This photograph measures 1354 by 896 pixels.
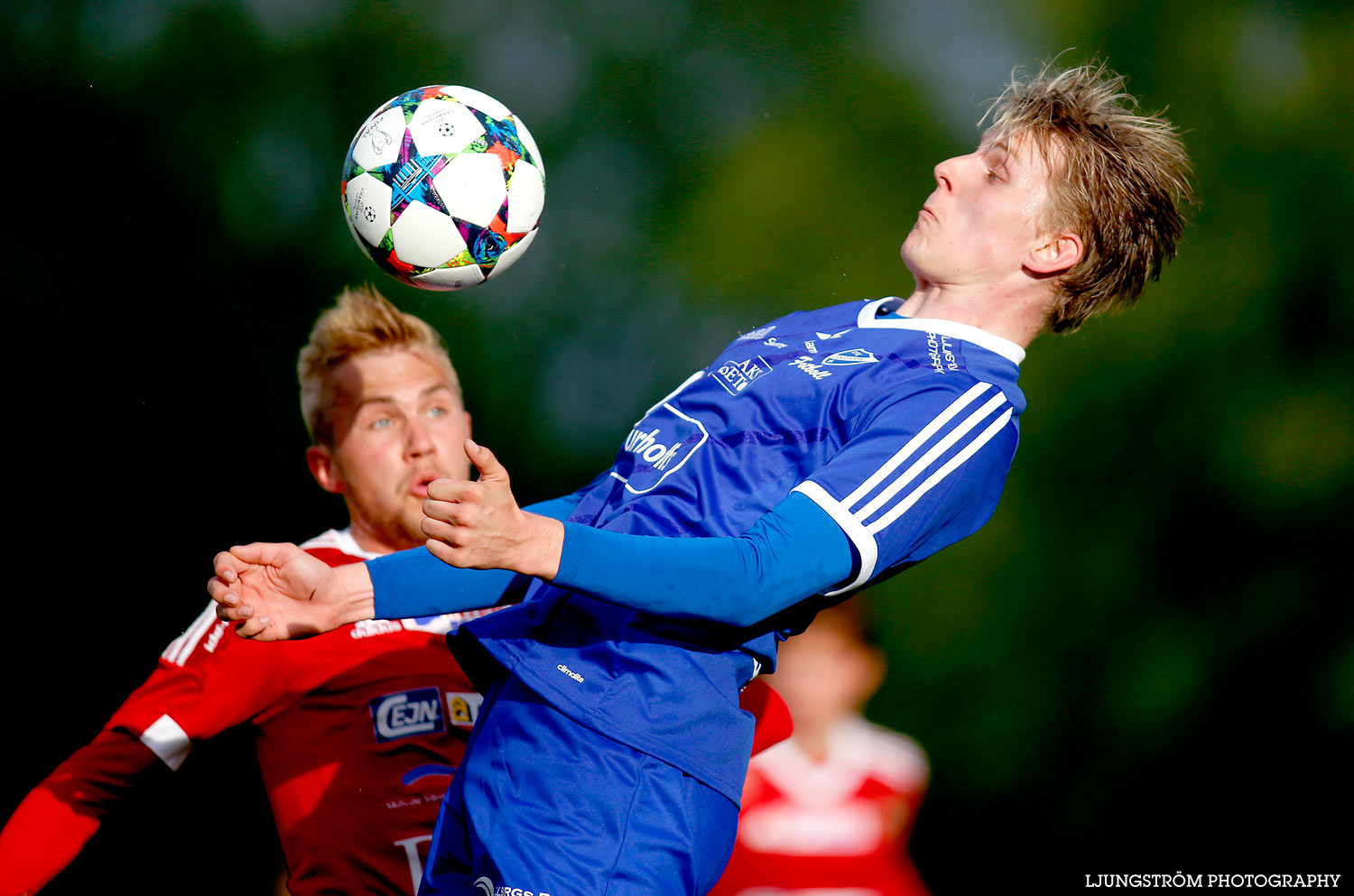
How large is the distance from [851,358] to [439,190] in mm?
936

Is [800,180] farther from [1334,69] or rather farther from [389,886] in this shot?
[389,886]

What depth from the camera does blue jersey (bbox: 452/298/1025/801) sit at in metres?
1.67

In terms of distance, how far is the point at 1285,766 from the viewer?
4777 mm

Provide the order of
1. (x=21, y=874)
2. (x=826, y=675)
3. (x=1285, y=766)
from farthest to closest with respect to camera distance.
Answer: (x=1285, y=766), (x=826, y=675), (x=21, y=874)

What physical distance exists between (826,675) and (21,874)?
8.08 ft

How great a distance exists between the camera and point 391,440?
3.17 meters

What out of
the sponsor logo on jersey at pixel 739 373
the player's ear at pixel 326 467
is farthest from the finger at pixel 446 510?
the player's ear at pixel 326 467

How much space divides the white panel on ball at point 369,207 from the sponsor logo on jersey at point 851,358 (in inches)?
38.4

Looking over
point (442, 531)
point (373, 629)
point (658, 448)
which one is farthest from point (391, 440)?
point (442, 531)

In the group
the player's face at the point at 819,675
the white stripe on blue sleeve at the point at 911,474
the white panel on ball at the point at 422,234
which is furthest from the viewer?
the player's face at the point at 819,675

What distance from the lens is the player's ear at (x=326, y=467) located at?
3.29 m

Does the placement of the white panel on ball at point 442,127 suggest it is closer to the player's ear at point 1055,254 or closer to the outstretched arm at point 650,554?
the outstretched arm at point 650,554

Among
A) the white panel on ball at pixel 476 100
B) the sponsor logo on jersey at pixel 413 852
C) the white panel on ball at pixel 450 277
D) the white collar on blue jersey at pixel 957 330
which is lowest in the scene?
the sponsor logo on jersey at pixel 413 852

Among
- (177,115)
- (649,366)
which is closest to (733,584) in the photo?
(649,366)
